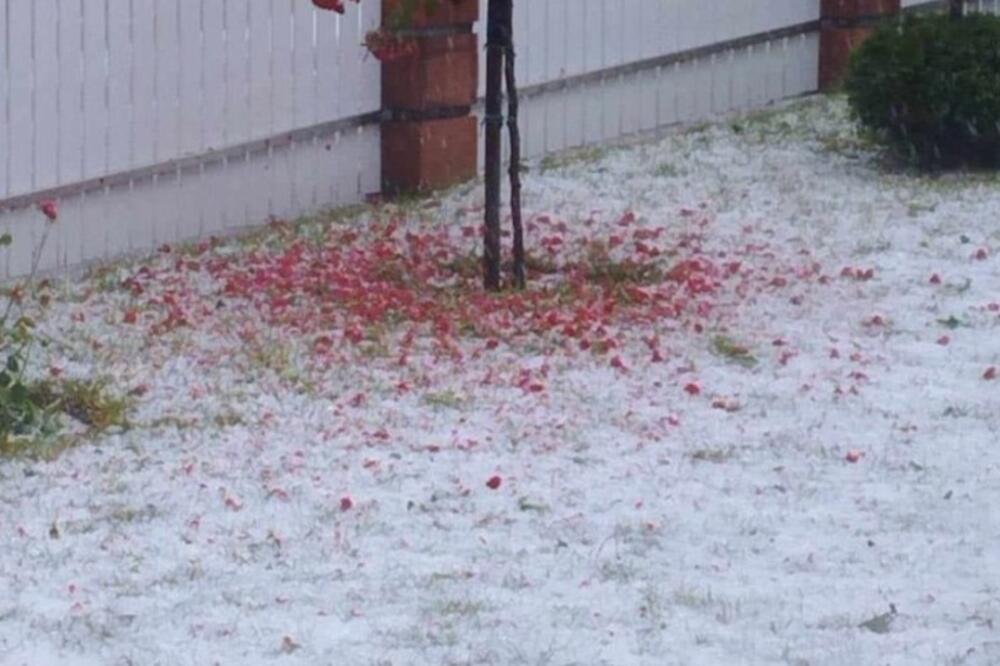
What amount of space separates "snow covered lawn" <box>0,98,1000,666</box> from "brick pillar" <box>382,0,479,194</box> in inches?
13.4

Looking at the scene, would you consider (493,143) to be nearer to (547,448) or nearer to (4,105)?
(4,105)

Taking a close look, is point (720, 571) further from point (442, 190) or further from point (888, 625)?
point (442, 190)

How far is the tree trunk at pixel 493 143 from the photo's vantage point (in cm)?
825

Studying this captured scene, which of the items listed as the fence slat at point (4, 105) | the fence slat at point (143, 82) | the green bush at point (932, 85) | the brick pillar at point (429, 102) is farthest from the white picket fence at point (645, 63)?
the fence slat at point (4, 105)

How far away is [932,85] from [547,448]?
401cm

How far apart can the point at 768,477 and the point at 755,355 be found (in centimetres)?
124

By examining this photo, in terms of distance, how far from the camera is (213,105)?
30.8ft

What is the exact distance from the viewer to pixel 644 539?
5863 millimetres

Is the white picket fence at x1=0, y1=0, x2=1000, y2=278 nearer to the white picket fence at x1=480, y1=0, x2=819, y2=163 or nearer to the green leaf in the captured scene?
the white picket fence at x1=480, y1=0, x2=819, y2=163

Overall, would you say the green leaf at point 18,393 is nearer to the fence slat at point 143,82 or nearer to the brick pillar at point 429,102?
the fence slat at point 143,82

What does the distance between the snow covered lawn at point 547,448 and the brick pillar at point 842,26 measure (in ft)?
8.72

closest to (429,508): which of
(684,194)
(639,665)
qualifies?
(639,665)

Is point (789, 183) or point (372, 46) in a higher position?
point (372, 46)

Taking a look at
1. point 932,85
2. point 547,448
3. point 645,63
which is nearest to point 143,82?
point 547,448
